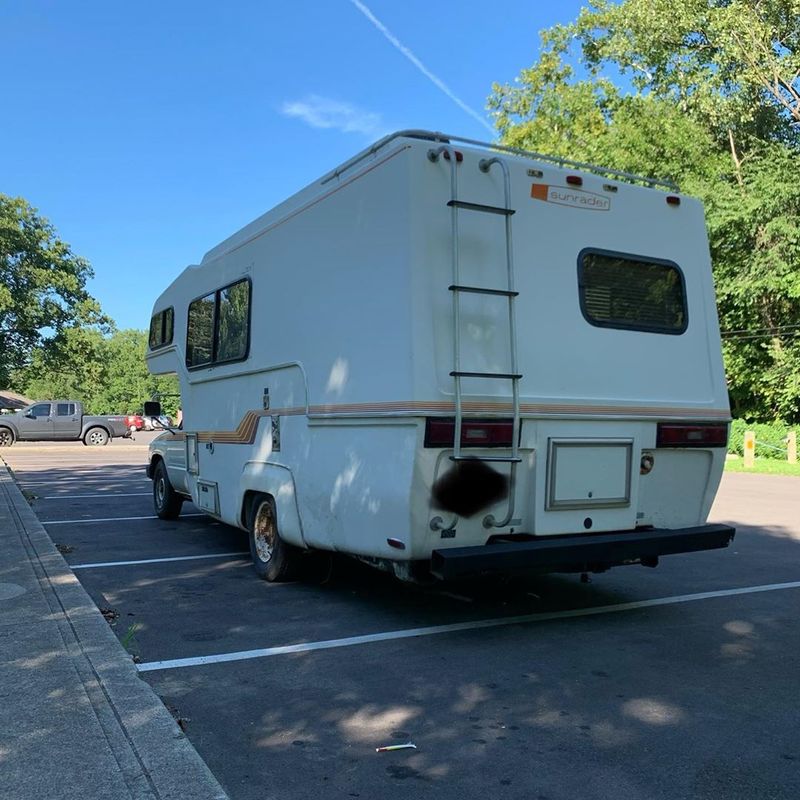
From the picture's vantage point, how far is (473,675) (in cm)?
454

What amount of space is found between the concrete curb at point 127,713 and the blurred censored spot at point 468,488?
2015 millimetres

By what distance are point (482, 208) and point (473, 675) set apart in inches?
116

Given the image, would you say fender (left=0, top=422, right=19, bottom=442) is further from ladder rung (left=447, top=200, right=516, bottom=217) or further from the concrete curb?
ladder rung (left=447, top=200, right=516, bottom=217)

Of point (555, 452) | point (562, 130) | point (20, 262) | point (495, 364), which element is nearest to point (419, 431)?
point (495, 364)

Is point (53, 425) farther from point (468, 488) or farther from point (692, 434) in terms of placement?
point (692, 434)

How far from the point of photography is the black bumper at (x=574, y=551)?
4812 mm

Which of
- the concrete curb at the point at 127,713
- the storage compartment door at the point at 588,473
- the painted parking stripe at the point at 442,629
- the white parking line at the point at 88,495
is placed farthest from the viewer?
the white parking line at the point at 88,495

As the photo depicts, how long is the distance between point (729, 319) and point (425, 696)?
28628 millimetres

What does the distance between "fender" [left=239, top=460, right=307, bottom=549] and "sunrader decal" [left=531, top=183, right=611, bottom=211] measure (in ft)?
9.27

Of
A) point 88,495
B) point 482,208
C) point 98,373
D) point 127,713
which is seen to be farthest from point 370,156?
point 98,373

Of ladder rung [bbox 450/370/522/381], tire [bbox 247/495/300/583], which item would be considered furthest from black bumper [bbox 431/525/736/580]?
tire [bbox 247/495/300/583]

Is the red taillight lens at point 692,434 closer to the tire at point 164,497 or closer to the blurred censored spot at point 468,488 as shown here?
the blurred censored spot at point 468,488

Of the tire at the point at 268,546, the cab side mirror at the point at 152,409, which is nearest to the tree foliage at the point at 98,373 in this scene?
the cab side mirror at the point at 152,409

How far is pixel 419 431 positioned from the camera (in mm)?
4734
